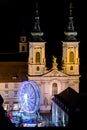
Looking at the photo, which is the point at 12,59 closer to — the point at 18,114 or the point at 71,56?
the point at 71,56

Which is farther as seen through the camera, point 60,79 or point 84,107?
point 60,79

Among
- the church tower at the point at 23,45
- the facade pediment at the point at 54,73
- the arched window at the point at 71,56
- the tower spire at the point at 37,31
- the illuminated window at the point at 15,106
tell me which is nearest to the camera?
the illuminated window at the point at 15,106

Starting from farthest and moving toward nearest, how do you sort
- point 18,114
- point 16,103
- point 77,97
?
point 16,103 < point 18,114 < point 77,97

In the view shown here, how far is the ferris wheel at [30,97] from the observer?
26.5 m

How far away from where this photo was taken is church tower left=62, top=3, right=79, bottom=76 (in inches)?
1225

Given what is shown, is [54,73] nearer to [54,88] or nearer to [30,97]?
[54,88]

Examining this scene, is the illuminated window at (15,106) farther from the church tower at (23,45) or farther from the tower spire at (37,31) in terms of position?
the church tower at (23,45)

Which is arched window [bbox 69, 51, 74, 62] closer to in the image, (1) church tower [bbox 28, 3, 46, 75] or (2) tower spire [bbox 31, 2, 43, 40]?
(1) church tower [bbox 28, 3, 46, 75]

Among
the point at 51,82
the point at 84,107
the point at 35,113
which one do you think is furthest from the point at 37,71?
the point at 84,107

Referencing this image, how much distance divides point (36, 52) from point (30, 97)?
4.91 meters

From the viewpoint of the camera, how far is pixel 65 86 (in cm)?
3125

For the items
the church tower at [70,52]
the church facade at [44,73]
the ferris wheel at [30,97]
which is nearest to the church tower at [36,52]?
the church facade at [44,73]

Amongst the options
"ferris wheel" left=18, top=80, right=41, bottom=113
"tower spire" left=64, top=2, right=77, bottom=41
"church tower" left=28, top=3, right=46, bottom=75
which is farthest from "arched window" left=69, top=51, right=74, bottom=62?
"ferris wheel" left=18, top=80, right=41, bottom=113

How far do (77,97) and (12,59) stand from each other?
7.75 m
